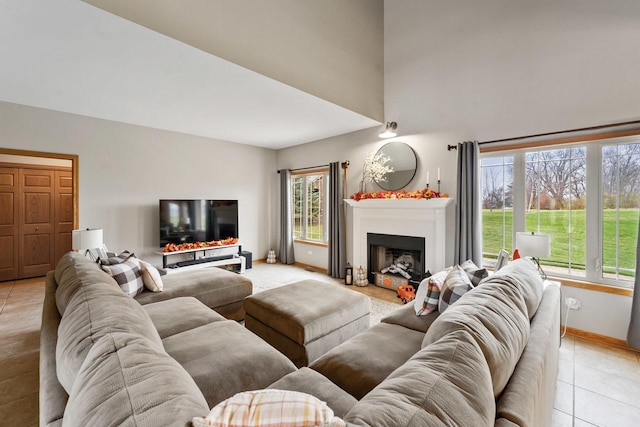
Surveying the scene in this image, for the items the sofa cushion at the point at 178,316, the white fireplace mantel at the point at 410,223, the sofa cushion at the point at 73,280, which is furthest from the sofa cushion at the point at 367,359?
the white fireplace mantel at the point at 410,223

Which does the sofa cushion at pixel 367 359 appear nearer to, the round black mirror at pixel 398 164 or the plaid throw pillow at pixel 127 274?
the plaid throw pillow at pixel 127 274

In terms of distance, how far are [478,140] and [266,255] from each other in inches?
181

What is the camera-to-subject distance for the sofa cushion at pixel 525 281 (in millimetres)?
1495

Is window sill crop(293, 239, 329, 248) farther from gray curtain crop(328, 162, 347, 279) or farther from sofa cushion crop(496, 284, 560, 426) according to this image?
sofa cushion crop(496, 284, 560, 426)

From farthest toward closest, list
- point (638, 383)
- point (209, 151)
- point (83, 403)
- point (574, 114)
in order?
point (209, 151) < point (574, 114) < point (638, 383) < point (83, 403)

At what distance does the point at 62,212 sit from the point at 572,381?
7.18 m

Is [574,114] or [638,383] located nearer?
[638,383]

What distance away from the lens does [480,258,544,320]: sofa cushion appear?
1495mm

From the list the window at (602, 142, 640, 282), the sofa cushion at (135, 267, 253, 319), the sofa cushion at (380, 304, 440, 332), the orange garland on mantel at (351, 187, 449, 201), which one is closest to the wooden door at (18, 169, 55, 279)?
the sofa cushion at (135, 267, 253, 319)

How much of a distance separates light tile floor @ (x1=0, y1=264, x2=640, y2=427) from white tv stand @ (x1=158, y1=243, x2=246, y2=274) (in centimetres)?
165

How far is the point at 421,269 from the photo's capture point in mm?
3932

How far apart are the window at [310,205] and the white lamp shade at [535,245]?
11.0 ft

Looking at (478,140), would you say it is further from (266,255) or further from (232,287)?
(266,255)

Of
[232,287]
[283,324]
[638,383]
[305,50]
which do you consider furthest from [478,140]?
[232,287]
